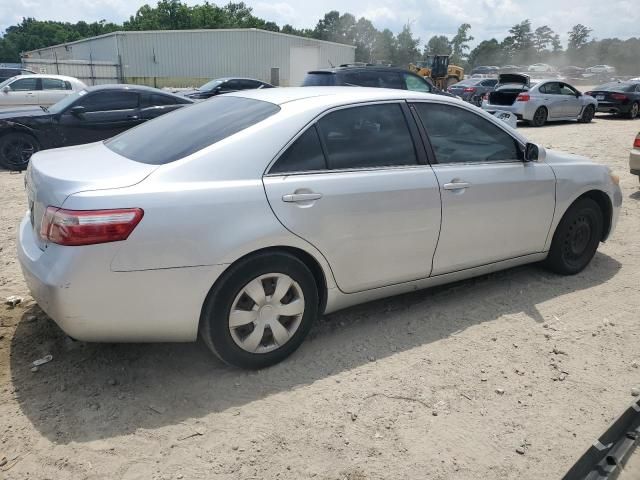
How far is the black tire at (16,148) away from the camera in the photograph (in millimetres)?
9211

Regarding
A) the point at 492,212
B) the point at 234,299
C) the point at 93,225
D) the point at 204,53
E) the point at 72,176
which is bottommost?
the point at 234,299

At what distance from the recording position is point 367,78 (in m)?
11.4

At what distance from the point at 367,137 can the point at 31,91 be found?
1320 centimetres

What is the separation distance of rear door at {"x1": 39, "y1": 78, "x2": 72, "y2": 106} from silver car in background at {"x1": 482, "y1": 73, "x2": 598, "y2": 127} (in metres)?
12.0

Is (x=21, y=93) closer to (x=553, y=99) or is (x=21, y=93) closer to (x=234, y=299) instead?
(x=234, y=299)

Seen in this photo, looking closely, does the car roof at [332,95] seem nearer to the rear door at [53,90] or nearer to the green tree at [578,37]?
the rear door at [53,90]

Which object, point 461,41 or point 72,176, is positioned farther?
point 461,41

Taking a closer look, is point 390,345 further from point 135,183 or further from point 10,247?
point 10,247

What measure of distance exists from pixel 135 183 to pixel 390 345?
1854 millimetres

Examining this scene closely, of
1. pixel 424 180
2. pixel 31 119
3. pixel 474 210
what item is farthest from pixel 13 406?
pixel 31 119

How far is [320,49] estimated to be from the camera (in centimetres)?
4841

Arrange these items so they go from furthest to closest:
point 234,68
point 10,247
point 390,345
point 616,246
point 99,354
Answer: point 234,68 → point 616,246 → point 10,247 → point 390,345 → point 99,354

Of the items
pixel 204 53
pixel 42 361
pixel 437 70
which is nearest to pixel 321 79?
pixel 42 361

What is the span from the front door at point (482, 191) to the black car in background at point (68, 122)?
291 inches
